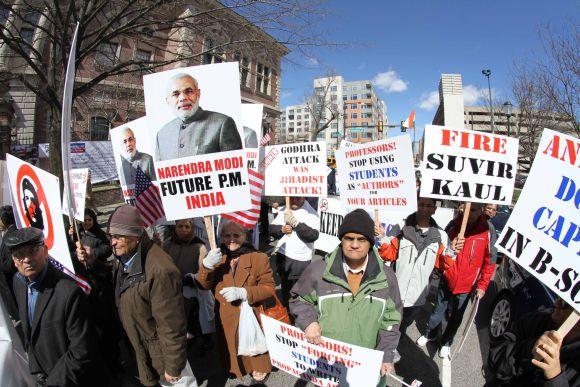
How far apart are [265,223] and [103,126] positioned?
19.6 metres

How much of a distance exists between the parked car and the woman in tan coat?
226cm

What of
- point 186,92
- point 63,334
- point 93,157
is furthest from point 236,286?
point 93,157

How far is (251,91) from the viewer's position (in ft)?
114

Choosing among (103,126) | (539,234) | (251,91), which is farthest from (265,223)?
(251,91)

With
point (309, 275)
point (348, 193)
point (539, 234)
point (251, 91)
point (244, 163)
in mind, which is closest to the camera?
point (539, 234)

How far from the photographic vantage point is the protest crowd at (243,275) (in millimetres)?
2186

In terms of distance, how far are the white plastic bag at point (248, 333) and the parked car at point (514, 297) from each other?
225 centimetres

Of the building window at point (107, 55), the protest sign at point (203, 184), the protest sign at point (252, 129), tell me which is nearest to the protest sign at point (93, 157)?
the building window at point (107, 55)

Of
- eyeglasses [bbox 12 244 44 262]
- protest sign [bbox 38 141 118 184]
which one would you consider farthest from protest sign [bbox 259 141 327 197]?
protest sign [bbox 38 141 118 184]

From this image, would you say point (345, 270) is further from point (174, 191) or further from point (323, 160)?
point (323, 160)

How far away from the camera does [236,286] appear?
3070 millimetres

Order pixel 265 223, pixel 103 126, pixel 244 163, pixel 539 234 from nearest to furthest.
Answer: pixel 539 234
pixel 244 163
pixel 265 223
pixel 103 126

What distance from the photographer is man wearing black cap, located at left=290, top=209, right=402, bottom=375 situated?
7.41 ft

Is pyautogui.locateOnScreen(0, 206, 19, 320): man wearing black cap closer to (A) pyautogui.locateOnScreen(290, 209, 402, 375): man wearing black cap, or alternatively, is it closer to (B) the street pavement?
(B) the street pavement
